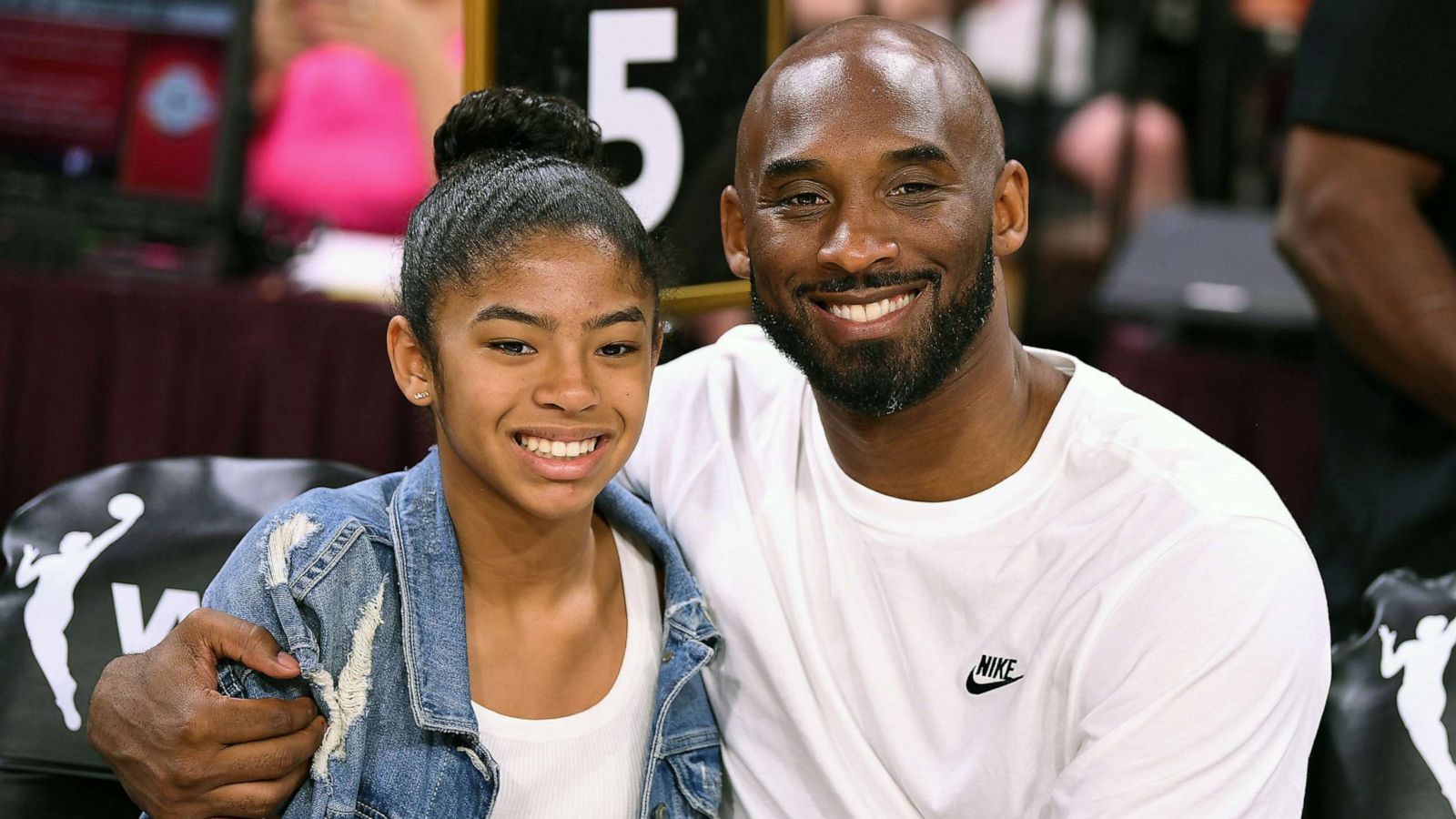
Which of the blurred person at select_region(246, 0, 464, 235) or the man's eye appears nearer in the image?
the man's eye

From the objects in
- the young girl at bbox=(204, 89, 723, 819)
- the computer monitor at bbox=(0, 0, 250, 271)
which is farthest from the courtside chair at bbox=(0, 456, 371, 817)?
the computer monitor at bbox=(0, 0, 250, 271)

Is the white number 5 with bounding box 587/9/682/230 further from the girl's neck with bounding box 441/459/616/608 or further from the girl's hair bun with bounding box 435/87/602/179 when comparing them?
the girl's neck with bounding box 441/459/616/608

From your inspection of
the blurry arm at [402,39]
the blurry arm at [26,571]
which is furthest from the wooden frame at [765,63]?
the blurry arm at [402,39]

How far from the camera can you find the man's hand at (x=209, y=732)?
1611 mm

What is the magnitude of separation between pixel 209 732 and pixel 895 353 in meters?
0.84

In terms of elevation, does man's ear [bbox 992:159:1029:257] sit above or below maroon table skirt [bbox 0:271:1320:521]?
above

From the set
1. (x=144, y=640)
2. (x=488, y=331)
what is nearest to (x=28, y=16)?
(x=144, y=640)

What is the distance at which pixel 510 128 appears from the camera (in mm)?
1924

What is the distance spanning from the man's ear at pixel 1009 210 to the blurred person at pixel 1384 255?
28.1 inches

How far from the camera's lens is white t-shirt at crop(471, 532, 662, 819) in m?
1.80

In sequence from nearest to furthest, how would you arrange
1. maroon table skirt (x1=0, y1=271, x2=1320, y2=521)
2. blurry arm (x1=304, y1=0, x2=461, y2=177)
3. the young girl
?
the young girl, maroon table skirt (x1=0, y1=271, x2=1320, y2=521), blurry arm (x1=304, y1=0, x2=461, y2=177)

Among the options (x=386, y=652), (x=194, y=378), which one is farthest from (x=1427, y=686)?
(x=194, y=378)

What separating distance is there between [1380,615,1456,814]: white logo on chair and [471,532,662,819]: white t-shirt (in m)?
0.83

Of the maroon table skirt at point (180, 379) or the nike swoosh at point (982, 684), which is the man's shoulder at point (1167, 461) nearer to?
the nike swoosh at point (982, 684)
